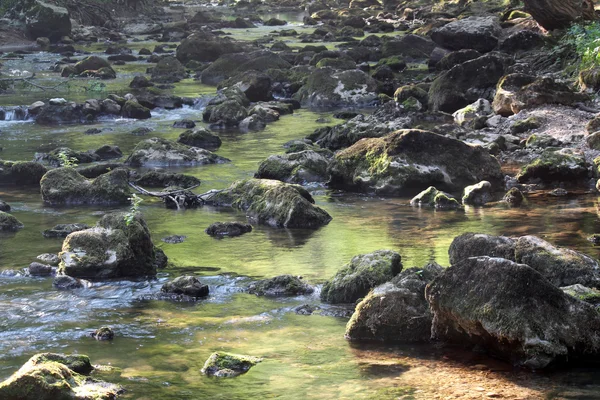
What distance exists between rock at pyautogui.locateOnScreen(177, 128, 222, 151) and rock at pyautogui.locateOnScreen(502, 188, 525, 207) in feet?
23.7

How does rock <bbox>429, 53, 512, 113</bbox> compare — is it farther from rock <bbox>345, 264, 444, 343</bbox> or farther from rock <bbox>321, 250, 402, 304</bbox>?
rock <bbox>345, 264, 444, 343</bbox>

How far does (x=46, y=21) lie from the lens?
39938 millimetres

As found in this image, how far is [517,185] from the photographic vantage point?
44.8 ft

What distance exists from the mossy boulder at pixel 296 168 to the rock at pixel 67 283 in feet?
18.8

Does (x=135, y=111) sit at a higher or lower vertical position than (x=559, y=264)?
higher

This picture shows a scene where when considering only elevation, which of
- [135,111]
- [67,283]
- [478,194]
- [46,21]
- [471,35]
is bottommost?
[67,283]

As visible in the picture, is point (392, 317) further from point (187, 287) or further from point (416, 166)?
point (416, 166)

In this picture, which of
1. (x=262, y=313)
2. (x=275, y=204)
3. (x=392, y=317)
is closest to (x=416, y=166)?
(x=275, y=204)

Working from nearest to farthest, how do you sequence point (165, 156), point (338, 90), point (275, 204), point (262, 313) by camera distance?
1. point (262, 313)
2. point (275, 204)
3. point (165, 156)
4. point (338, 90)

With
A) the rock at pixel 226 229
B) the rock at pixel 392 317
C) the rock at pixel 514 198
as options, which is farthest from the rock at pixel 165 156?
the rock at pixel 392 317

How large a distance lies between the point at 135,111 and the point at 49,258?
41.1 ft

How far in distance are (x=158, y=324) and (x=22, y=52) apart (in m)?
31.4

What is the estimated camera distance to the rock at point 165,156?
53.9ft

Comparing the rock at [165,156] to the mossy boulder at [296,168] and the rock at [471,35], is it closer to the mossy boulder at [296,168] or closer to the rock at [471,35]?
the mossy boulder at [296,168]
